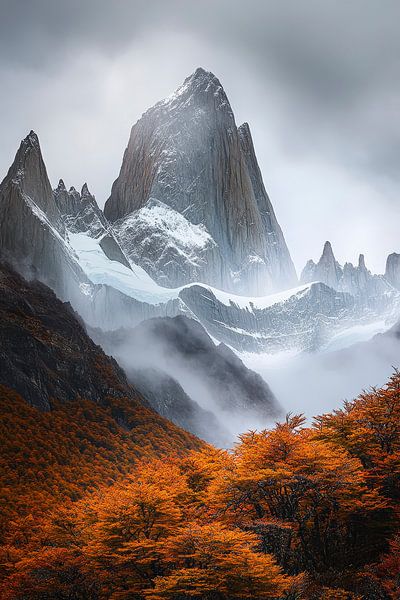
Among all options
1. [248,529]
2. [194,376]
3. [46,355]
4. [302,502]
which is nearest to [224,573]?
[248,529]

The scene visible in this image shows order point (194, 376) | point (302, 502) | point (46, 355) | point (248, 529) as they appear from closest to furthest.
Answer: point (248, 529) < point (302, 502) < point (46, 355) < point (194, 376)

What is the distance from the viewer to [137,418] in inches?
3410

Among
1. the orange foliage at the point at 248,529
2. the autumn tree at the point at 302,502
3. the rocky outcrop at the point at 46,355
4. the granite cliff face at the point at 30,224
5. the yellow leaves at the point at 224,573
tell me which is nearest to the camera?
the yellow leaves at the point at 224,573

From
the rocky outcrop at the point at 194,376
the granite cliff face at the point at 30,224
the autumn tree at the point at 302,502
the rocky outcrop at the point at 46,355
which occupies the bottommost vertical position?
the autumn tree at the point at 302,502

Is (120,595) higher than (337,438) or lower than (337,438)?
lower

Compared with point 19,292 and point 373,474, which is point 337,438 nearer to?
point 373,474

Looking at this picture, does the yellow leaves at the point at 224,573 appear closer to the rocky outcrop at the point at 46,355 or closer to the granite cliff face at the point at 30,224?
the rocky outcrop at the point at 46,355

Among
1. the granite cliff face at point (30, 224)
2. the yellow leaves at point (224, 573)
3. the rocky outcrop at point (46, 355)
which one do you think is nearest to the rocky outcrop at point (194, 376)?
the granite cliff face at point (30, 224)

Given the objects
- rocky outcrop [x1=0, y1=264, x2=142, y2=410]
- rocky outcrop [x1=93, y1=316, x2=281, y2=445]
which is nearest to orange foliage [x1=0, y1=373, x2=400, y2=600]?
rocky outcrop [x1=0, y1=264, x2=142, y2=410]

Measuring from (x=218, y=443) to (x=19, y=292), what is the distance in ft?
192

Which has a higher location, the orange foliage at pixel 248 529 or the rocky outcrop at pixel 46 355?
the rocky outcrop at pixel 46 355

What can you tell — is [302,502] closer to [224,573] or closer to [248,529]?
[248,529]

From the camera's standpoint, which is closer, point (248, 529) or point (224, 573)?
point (224, 573)

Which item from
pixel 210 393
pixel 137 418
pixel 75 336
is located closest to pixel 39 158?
pixel 210 393
